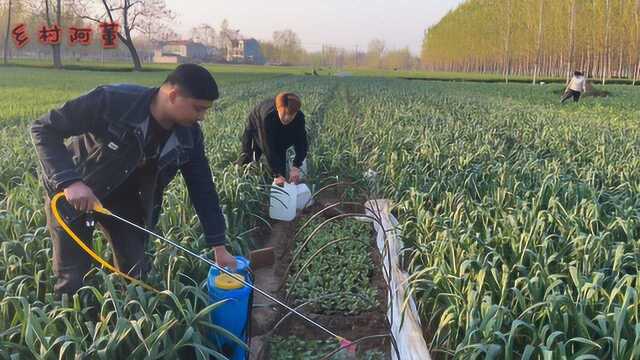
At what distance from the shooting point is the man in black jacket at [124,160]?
2572 millimetres

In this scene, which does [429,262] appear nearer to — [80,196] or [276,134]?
[80,196]

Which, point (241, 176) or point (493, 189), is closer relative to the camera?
point (493, 189)

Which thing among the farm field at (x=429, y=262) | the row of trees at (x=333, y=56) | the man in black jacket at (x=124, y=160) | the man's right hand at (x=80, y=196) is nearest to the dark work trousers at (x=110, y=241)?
the man in black jacket at (x=124, y=160)

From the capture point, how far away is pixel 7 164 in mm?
6082

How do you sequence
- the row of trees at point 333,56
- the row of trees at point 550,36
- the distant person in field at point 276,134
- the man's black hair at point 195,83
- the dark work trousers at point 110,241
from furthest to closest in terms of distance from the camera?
the row of trees at point 333,56 → the row of trees at point 550,36 → the distant person in field at point 276,134 → the dark work trousers at point 110,241 → the man's black hair at point 195,83

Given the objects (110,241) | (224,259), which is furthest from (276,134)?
(224,259)

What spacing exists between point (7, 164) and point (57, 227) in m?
3.86

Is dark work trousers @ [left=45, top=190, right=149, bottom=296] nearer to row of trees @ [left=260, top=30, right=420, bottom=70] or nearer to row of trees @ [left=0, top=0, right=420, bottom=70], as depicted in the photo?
row of trees @ [left=0, top=0, right=420, bottom=70]

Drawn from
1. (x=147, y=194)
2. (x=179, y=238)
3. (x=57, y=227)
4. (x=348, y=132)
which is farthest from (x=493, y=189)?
(x=348, y=132)

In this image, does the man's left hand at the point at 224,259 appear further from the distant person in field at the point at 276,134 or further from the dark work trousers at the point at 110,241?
the distant person in field at the point at 276,134

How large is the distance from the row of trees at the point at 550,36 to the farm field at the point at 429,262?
3877 centimetres

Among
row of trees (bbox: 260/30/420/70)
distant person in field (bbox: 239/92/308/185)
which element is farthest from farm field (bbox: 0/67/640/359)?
row of trees (bbox: 260/30/420/70)

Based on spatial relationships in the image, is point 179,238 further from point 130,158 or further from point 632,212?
point 632,212

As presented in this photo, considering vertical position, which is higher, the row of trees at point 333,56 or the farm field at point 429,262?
the row of trees at point 333,56
